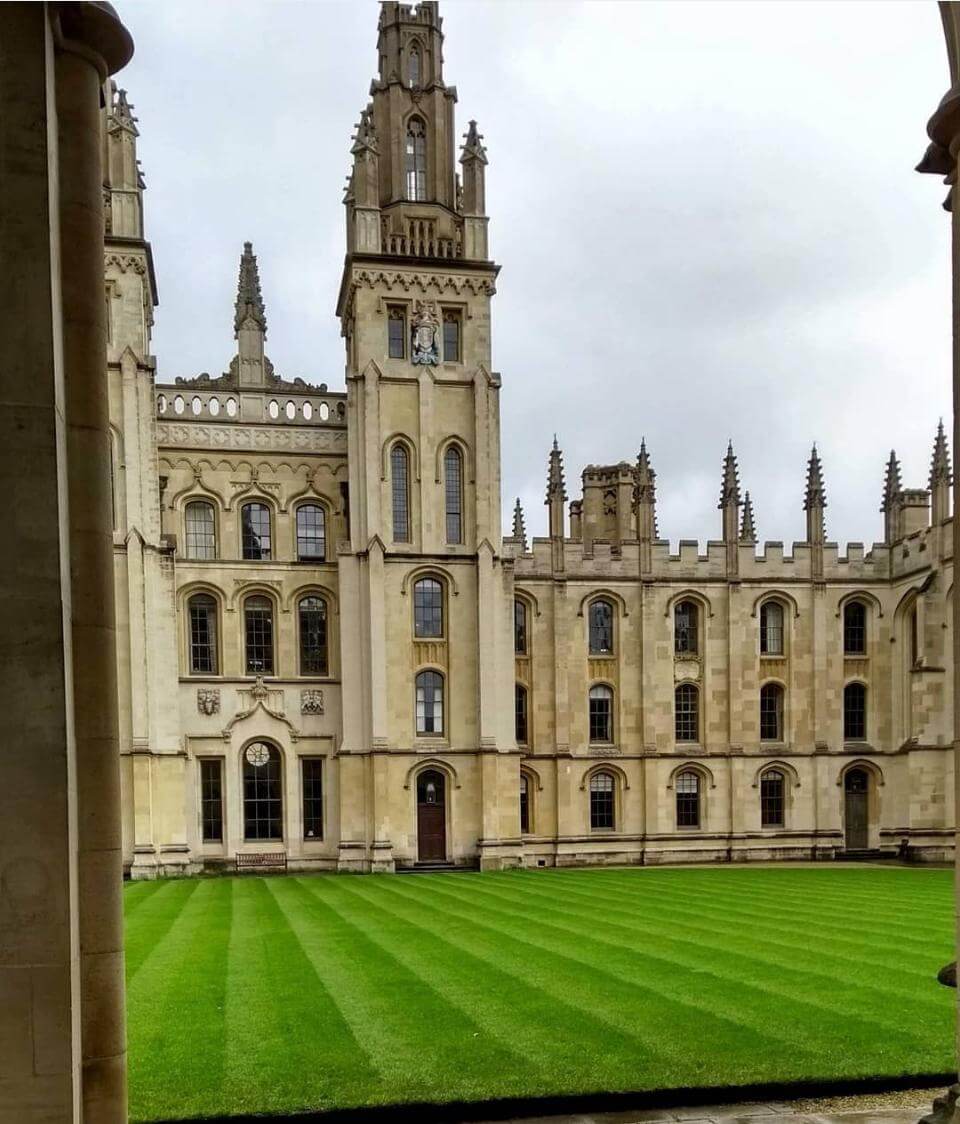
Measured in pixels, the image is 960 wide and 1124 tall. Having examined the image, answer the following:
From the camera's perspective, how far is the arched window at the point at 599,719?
36.7 metres

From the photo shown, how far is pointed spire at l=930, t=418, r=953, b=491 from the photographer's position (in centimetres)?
3544

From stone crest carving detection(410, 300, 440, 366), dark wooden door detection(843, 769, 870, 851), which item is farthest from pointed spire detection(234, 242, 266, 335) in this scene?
dark wooden door detection(843, 769, 870, 851)

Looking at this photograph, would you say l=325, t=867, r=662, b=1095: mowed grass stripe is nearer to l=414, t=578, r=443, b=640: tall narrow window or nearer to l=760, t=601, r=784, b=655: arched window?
l=414, t=578, r=443, b=640: tall narrow window

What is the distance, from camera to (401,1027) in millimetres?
10266

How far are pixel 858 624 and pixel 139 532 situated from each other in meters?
28.6

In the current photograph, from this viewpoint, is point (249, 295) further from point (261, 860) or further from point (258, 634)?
point (261, 860)

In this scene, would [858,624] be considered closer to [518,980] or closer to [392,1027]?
[518,980]

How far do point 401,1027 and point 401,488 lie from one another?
942 inches

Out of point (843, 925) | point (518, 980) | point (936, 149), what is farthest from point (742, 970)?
point (936, 149)

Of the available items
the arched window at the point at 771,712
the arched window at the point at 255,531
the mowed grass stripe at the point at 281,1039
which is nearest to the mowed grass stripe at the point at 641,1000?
the mowed grass stripe at the point at 281,1039

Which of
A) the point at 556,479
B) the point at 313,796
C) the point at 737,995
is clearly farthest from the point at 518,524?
the point at 737,995

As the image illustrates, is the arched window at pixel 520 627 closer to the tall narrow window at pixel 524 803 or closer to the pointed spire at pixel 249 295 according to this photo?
the tall narrow window at pixel 524 803

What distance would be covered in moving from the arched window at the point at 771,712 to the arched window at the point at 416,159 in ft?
78.6

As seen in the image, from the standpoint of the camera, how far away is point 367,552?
32.0 meters
